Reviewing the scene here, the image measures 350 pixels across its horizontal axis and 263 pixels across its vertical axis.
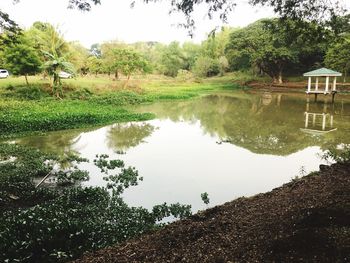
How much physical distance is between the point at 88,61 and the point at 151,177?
4175cm

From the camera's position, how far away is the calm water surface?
382 inches

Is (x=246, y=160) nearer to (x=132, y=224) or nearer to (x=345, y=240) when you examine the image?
(x=132, y=224)

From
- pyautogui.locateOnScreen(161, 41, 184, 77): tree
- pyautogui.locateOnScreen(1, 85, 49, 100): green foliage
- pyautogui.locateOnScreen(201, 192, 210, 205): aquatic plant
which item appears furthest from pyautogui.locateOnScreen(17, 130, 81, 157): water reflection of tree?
pyautogui.locateOnScreen(161, 41, 184, 77): tree

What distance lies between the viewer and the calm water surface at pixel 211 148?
9703mm

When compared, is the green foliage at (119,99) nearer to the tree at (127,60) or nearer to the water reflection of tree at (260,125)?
the water reflection of tree at (260,125)

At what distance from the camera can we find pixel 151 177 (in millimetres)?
10695

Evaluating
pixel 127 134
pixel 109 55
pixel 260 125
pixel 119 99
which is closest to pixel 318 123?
pixel 260 125

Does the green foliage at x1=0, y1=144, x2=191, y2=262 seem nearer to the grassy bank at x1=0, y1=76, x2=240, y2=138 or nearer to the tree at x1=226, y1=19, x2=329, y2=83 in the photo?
the grassy bank at x1=0, y1=76, x2=240, y2=138

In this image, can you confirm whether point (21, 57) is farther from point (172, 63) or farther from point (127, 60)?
point (172, 63)

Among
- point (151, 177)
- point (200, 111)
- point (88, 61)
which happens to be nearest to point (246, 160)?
point (151, 177)

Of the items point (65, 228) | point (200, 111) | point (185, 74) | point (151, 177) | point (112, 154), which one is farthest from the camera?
point (185, 74)

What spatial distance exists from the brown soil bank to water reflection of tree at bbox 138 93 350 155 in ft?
25.1

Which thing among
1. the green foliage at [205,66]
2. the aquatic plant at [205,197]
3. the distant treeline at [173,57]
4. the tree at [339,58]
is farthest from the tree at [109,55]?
the aquatic plant at [205,197]

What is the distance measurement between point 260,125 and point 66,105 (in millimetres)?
14285
